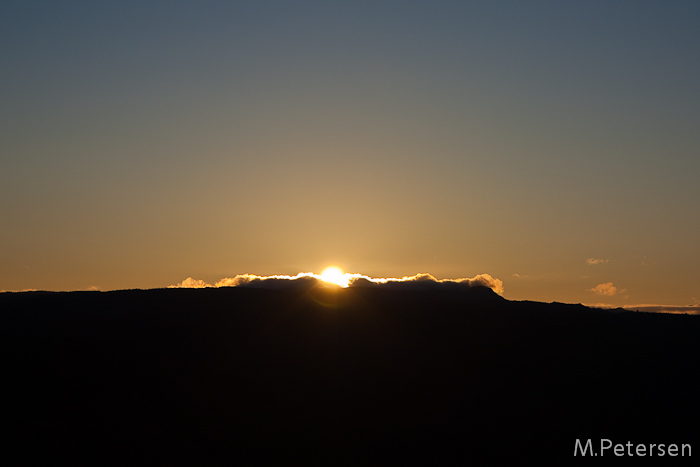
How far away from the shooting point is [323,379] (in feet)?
115

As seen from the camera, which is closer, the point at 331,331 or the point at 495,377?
the point at 495,377

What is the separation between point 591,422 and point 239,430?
1586 cm

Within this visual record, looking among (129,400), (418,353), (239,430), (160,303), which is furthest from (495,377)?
(160,303)

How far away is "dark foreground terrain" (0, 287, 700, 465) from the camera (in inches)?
1123

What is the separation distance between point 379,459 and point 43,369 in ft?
55.4

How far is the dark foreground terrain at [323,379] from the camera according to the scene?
28.5 m

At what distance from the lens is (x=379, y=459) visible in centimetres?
2806

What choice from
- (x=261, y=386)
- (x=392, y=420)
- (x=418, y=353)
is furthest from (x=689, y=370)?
(x=261, y=386)

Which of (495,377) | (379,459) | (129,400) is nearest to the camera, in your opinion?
(379,459)

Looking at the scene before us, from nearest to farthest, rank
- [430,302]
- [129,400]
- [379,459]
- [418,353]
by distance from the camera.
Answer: [379,459] → [129,400] → [418,353] → [430,302]

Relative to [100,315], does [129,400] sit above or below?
below

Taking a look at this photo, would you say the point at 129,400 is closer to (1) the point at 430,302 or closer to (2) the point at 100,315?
(2) the point at 100,315

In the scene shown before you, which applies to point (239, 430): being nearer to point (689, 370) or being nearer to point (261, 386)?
point (261, 386)

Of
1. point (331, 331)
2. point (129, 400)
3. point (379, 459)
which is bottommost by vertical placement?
point (379, 459)
